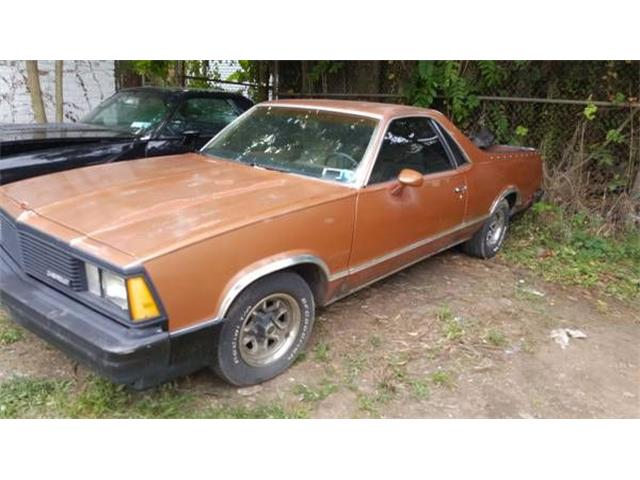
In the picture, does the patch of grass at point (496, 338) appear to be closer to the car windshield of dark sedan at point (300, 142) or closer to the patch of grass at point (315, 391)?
the patch of grass at point (315, 391)

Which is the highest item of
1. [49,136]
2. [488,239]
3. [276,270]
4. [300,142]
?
[300,142]

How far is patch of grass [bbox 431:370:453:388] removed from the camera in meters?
3.16

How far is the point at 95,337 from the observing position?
2.33 m

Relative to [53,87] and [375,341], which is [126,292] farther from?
[53,87]

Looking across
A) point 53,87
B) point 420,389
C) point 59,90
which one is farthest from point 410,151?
point 53,87

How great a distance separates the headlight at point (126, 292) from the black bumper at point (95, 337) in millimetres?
82

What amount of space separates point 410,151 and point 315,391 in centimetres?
194

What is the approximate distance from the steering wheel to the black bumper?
1.69 metres

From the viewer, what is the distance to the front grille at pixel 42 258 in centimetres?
253

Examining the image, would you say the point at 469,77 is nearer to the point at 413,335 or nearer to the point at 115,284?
the point at 413,335

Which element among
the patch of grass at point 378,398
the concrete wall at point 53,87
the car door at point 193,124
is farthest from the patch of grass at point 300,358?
the concrete wall at point 53,87

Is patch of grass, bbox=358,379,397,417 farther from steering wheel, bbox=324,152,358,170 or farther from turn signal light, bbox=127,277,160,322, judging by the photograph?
steering wheel, bbox=324,152,358,170

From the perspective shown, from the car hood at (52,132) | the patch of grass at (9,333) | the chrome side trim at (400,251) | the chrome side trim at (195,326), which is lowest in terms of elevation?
the patch of grass at (9,333)

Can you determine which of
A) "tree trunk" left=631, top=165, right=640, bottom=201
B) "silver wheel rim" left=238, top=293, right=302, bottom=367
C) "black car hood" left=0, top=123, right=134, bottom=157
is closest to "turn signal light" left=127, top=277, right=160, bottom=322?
"silver wheel rim" left=238, top=293, right=302, bottom=367
